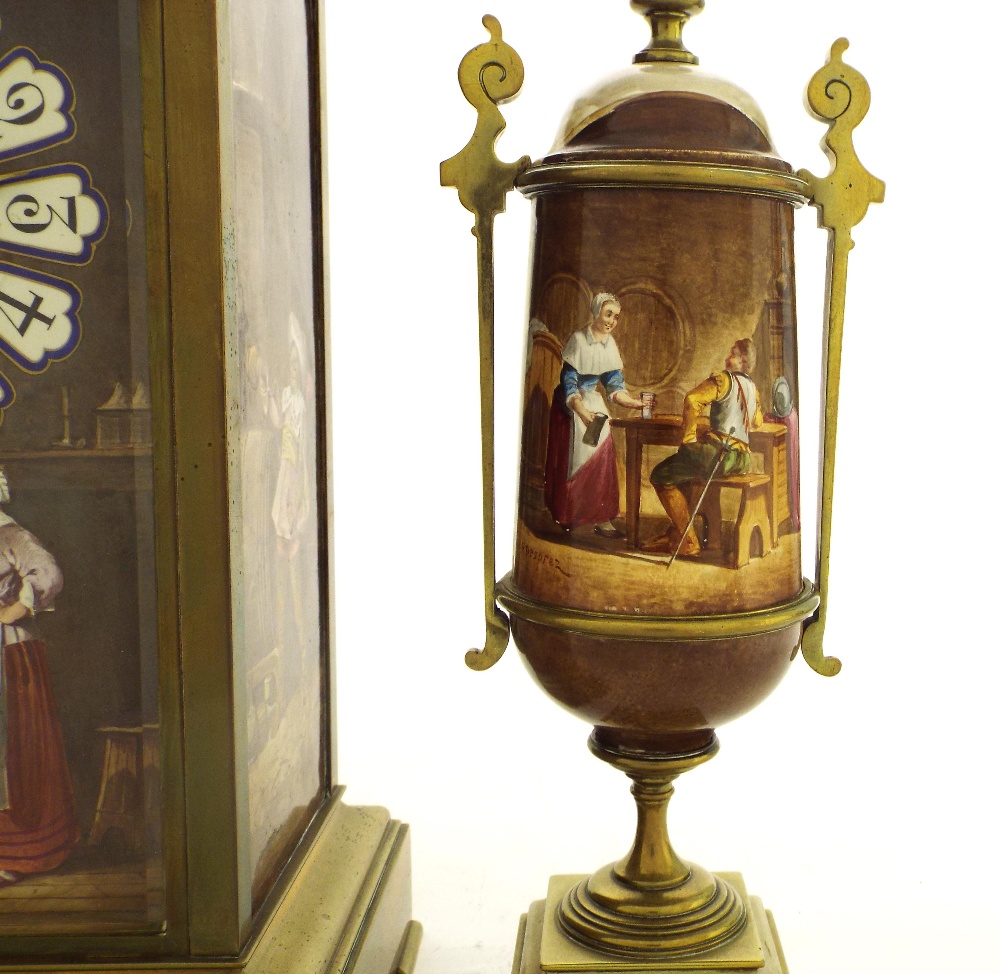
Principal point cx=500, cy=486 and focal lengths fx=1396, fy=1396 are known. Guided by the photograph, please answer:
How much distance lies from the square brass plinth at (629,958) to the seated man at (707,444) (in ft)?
2.11

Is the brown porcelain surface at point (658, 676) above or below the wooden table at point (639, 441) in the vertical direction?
below

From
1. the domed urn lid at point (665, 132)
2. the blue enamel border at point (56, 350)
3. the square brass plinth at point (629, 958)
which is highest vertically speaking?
the domed urn lid at point (665, 132)

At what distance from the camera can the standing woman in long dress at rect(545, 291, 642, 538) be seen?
6.45 feet

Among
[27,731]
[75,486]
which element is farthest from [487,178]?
[27,731]

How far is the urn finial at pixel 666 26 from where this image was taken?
2086 millimetres

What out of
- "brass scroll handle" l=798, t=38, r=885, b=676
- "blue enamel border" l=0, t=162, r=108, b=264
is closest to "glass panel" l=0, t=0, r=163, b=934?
"blue enamel border" l=0, t=162, r=108, b=264

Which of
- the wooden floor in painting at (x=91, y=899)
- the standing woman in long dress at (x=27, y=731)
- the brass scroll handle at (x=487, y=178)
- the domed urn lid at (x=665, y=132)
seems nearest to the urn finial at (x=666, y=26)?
the domed urn lid at (x=665, y=132)

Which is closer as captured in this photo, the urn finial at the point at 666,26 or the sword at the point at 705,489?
the sword at the point at 705,489

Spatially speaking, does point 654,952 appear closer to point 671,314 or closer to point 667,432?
point 667,432

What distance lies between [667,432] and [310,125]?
89cm

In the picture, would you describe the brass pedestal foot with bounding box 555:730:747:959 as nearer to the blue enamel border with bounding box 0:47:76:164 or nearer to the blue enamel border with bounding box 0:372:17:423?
the blue enamel border with bounding box 0:372:17:423

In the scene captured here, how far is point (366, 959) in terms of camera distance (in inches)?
89.0

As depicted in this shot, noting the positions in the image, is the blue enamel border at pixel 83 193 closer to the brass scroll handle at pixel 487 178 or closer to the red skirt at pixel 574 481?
the brass scroll handle at pixel 487 178

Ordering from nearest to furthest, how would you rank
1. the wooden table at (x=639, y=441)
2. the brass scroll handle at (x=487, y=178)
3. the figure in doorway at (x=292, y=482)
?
the wooden table at (x=639, y=441)
the brass scroll handle at (x=487, y=178)
the figure in doorway at (x=292, y=482)
